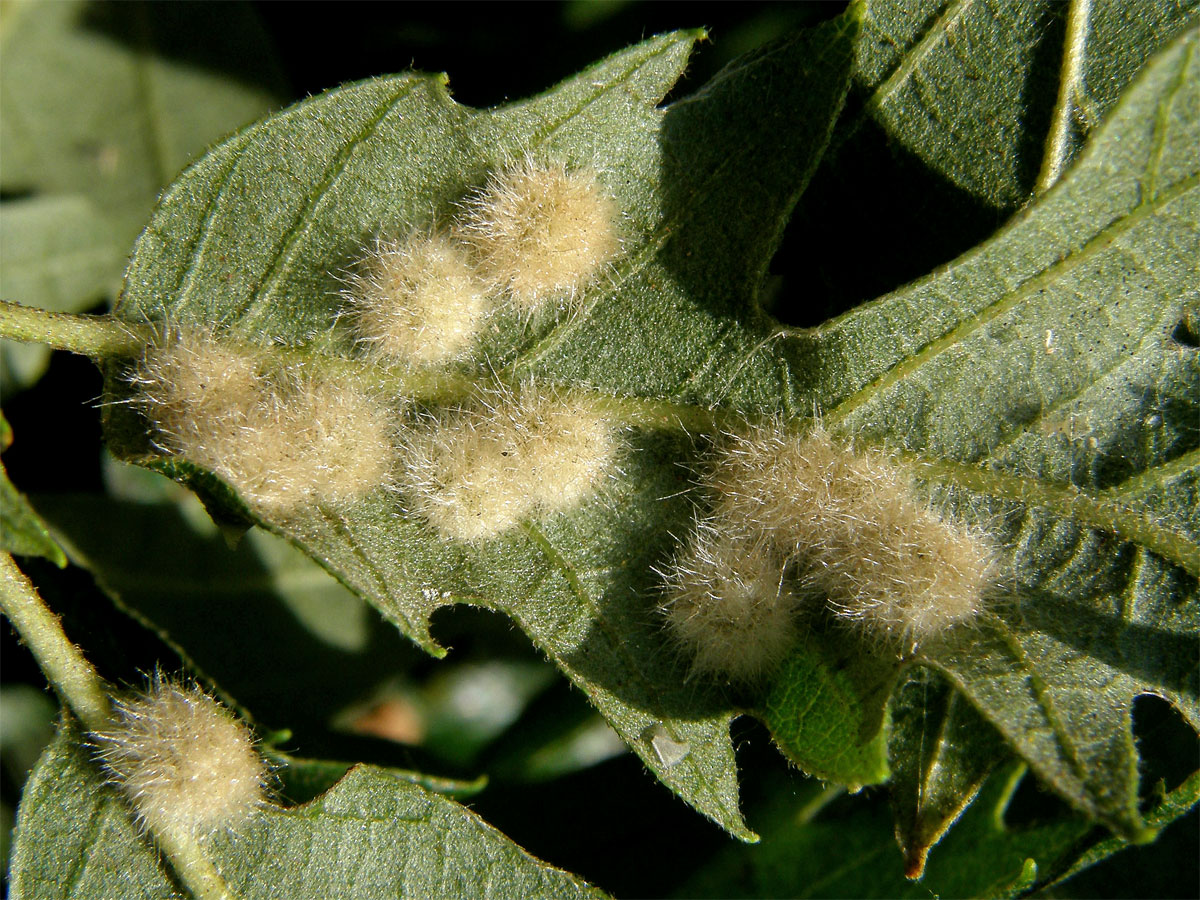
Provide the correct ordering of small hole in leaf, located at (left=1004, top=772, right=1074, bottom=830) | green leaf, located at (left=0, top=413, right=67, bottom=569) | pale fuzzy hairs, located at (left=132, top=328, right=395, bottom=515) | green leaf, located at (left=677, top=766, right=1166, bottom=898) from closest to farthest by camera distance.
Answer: green leaf, located at (left=0, top=413, right=67, bottom=569) → pale fuzzy hairs, located at (left=132, top=328, right=395, bottom=515) → green leaf, located at (left=677, top=766, right=1166, bottom=898) → small hole in leaf, located at (left=1004, top=772, right=1074, bottom=830)

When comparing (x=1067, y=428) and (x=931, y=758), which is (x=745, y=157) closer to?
(x=1067, y=428)

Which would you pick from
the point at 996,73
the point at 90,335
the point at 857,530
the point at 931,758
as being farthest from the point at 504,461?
the point at 996,73

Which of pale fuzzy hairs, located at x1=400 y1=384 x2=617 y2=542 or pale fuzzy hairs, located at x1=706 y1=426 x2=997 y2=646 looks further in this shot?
pale fuzzy hairs, located at x1=400 y1=384 x2=617 y2=542

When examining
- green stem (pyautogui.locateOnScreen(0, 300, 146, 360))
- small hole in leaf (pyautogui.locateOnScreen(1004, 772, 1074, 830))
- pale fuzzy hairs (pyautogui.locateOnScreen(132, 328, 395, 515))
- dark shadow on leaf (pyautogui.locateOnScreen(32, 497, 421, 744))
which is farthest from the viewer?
dark shadow on leaf (pyautogui.locateOnScreen(32, 497, 421, 744))

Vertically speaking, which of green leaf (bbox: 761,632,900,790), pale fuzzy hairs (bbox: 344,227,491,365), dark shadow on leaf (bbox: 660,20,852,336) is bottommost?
green leaf (bbox: 761,632,900,790)

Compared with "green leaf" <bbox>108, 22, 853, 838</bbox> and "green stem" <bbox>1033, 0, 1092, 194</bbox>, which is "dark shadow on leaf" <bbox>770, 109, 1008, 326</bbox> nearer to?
"green stem" <bbox>1033, 0, 1092, 194</bbox>

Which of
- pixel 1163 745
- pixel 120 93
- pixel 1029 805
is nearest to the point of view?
pixel 1163 745

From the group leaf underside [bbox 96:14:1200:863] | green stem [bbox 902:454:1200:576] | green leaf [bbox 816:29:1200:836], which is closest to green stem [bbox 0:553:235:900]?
leaf underside [bbox 96:14:1200:863]
